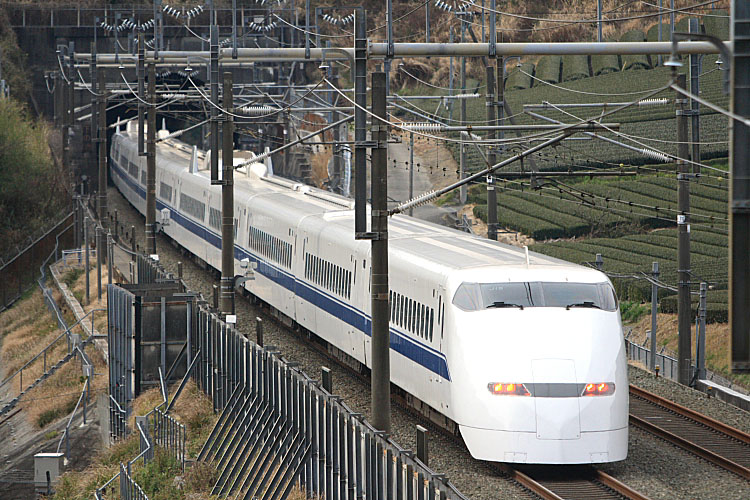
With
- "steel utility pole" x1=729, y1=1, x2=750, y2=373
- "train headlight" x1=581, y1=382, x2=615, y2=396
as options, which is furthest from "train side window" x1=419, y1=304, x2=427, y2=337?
"steel utility pole" x1=729, y1=1, x2=750, y2=373

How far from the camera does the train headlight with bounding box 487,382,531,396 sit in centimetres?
1659

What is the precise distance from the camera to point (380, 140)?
58.6 feet

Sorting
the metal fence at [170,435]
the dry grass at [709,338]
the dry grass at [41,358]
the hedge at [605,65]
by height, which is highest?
the hedge at [605,65]

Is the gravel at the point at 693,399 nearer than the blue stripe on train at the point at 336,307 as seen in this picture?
No

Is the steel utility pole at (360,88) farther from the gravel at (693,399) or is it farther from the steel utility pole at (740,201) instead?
the steel utility pole at (740,201)

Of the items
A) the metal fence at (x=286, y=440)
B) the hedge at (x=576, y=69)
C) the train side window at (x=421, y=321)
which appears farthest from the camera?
the hedge at (x=576, y=69)

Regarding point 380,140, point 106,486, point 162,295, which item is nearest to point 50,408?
point 162,295

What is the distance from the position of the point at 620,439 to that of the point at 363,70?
642cm

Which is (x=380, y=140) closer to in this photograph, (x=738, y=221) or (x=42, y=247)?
(x=738, y=221)

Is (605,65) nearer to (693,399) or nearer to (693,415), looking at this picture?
(693,399)

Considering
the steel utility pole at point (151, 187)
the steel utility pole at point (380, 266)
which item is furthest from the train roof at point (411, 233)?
the steel utility pole at point (151, 187)

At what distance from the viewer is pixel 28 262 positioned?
5559cm

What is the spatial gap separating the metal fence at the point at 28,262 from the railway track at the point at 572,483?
39.0 m

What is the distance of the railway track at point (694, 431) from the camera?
1836 centimetres
